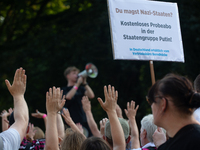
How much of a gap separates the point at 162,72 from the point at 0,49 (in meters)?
5.58

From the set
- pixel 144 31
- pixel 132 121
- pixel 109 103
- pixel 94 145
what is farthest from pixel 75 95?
pixel 94 145

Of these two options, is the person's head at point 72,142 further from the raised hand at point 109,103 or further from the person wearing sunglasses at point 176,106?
Answer: the person wearing sunglasses at point 176,106

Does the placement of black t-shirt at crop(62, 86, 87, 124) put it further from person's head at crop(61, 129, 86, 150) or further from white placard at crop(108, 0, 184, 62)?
person's head at crop(61, 129, 86, 150)

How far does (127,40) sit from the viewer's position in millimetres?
3775

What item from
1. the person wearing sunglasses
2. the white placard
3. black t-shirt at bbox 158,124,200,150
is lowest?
black t-shirt at bbox 158,124,200,150

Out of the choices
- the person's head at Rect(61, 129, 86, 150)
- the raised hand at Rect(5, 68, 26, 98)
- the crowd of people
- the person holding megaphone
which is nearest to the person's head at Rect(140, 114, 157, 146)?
the crowd of people

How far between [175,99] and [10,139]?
3.60 feet

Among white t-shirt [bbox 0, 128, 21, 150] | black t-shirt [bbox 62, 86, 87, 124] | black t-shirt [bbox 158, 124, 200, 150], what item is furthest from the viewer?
black t-shirt [bbox 62, 86, 87, 124]

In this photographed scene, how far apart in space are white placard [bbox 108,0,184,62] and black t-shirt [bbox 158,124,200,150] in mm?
2283

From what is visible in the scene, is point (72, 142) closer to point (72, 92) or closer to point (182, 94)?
point (182, 94)

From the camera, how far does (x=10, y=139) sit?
1879mm

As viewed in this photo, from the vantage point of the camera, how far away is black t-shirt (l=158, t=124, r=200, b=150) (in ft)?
4.46

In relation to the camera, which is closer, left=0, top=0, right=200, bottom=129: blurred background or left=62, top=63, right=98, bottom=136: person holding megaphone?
left=62, top=63, right=98, bottom=136: person holding megaphone

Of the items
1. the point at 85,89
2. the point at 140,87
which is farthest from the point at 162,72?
the point at 85,89
